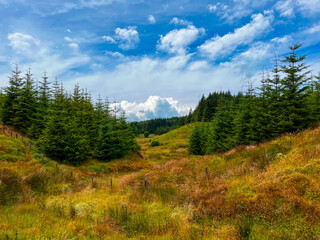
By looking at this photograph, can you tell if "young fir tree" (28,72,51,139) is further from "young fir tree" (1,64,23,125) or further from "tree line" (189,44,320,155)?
"tree line" (189,44,320,155)

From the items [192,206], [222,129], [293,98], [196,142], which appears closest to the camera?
[192,206]

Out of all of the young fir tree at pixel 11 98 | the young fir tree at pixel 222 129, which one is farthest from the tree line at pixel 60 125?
the young fir tree at pixel 222 129

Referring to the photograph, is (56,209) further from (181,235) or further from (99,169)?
(99,169)

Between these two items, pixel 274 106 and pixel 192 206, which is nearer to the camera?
pixel 192 206

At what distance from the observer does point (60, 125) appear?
20.9 meters

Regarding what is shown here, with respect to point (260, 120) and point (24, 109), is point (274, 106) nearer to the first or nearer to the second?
point (260, 120)

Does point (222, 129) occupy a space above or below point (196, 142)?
above

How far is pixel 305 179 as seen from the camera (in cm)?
664

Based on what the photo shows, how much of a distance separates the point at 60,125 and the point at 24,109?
10.4 metres

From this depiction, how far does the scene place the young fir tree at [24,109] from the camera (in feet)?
85.4

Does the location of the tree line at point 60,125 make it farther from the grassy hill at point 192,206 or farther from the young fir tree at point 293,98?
the young fir tree at point 293,98

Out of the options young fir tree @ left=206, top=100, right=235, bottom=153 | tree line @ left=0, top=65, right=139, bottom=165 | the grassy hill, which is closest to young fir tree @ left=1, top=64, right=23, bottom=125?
tree line @ left=0, top=65, right=139, bottom=165

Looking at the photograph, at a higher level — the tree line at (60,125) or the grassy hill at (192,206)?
the tree line at (60,125)

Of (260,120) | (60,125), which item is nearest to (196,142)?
(260,120)
